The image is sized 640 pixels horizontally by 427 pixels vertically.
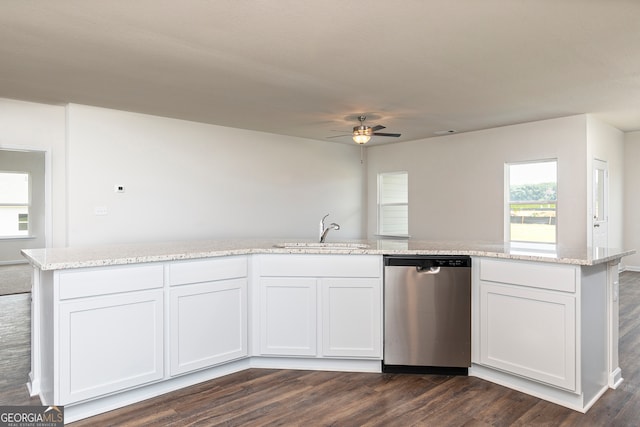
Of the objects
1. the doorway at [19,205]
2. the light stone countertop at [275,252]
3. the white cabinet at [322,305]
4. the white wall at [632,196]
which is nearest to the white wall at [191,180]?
the light stone countertop at [275,252]

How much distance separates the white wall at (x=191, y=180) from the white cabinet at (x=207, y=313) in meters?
2.95

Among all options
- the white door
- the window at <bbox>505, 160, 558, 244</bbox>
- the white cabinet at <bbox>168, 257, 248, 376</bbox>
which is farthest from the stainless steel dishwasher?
the white door

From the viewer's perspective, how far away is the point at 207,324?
2.70 metres

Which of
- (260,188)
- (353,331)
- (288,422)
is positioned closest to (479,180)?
(260,188)

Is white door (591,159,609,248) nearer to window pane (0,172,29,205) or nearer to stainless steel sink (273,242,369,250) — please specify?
stainless steel sink (273,242,369,250)

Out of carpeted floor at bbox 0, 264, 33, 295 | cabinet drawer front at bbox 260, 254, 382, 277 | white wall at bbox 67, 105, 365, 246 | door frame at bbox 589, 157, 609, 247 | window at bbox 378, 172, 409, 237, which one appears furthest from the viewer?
window at bbox 378, 172, 409, 237

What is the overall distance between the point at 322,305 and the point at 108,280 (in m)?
1.40

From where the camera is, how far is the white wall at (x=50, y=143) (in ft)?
15.2

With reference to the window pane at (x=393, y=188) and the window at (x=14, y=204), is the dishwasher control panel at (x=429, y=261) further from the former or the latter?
the window at (x=14, y=204)

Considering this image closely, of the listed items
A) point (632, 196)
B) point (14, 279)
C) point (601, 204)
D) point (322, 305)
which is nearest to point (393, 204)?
point (601, 204)

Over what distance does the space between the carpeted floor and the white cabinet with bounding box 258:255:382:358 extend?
15.5 ft

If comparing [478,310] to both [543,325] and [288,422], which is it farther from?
[288,422]

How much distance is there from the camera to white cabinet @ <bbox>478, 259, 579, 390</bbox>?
235 centimetres

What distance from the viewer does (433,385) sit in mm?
2682
